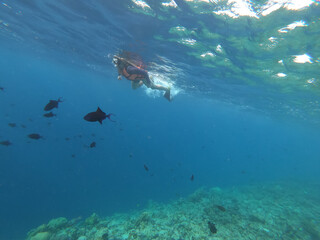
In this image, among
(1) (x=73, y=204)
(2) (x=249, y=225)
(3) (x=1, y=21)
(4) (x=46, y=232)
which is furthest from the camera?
(1) (x=73, y=204)

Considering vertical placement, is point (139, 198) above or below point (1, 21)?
below

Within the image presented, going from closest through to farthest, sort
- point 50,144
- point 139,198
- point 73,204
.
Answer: point 73,204 < point 139,198 < point 50,144

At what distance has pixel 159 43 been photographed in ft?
49.5

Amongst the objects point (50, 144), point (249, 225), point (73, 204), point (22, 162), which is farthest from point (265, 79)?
point (50, 144)

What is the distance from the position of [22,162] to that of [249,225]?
210ft

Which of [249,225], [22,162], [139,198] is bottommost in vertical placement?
[22,162]

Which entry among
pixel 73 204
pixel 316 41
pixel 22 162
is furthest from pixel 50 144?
pixel 316 41

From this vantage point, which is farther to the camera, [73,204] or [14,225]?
[73,204]

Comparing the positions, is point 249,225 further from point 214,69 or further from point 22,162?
point 22,162

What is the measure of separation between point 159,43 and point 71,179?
3943 cm

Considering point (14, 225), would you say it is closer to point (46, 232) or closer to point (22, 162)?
point (46, 232)

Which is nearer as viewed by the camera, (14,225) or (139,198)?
(14,225)

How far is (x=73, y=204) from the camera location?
28.1 metres

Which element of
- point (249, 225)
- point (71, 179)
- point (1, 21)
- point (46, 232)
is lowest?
point (71, 179)
